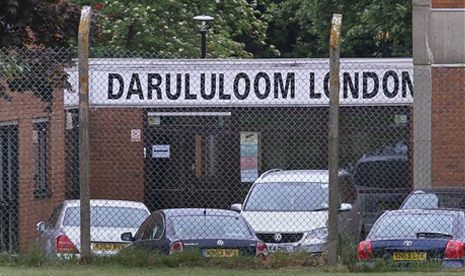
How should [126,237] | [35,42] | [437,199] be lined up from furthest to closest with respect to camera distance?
[437,199] → [126,237] → [35,42]

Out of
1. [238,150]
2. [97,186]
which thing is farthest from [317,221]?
[97,186]

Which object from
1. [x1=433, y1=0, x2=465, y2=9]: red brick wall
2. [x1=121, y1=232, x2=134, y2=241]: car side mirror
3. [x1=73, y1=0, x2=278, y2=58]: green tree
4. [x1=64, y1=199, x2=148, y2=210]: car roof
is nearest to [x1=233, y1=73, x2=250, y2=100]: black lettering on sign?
[x1=121, y1=232, x2=134, y2=241]: car side mirror

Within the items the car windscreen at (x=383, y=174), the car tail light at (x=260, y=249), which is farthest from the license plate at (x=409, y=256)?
the car windscreen at (x=383, y=174)

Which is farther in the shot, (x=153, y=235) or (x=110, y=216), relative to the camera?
(x=110, y=216)

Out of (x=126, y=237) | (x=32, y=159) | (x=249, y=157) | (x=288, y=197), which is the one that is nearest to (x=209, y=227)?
(x=126, y=237)

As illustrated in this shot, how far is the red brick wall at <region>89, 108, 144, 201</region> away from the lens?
61.2ft

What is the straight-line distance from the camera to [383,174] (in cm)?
1925

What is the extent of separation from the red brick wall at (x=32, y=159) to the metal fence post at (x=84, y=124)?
4117mm

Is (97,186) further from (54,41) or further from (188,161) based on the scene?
(54,41)

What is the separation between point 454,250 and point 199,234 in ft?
9.86

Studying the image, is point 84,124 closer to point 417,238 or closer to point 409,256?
point 409,256

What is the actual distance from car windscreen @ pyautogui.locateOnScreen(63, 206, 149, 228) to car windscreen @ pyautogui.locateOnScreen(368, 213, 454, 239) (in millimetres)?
4266

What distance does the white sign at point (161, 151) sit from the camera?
57.9ft

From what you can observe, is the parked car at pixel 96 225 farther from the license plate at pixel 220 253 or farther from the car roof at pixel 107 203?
the license plate at pixel 220 253
